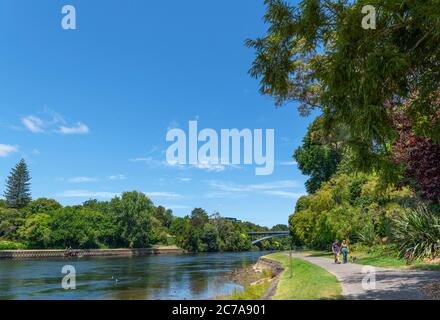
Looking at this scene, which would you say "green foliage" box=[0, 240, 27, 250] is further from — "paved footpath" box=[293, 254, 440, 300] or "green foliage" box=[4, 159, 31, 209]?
"paved footpath" box=[293, 254, 440, 300]

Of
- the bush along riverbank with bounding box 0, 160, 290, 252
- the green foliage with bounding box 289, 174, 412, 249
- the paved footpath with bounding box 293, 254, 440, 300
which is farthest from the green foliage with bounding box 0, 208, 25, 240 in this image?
the paved footpath with bounding box 293, 254, 440, 300

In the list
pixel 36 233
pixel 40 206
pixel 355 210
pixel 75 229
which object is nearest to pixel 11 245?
pixel 36 233

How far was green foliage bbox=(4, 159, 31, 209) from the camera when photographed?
11312cm

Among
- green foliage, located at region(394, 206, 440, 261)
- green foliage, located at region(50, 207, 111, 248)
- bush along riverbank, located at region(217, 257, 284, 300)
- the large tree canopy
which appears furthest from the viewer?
green foliage, located at region(50, 207, 111, 248)

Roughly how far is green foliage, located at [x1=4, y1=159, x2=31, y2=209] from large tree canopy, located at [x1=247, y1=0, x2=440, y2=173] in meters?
119

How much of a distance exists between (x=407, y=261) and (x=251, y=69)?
51.2 ft

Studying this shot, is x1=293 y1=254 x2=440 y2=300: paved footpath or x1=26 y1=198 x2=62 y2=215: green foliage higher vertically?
x1=26 y1=198 x2=62 y2=215: green foliage

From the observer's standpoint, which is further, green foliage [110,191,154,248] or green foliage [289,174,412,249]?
green foliage [110,191,154,248]

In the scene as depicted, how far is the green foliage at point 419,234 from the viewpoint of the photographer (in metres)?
19.8

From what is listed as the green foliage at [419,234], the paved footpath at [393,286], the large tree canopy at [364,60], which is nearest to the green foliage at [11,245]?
the green foliage at [419,234]

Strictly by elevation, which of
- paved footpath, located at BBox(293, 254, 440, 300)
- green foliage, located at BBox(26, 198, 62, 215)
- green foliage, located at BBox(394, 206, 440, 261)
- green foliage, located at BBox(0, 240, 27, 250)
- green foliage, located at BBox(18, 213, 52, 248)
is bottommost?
green foliage, located at BBox(0, 240, 27, 250)

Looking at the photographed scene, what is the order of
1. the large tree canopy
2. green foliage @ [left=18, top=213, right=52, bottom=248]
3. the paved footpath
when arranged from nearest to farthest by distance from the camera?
the large tree canopy → the paved footpath → green foliage @ [left=18, top=213, right=52, bottom=248]

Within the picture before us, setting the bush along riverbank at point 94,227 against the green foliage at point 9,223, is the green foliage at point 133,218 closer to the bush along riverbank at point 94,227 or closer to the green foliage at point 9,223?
the bush along riverbank at point 94,227

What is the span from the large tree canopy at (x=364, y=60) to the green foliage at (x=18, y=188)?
11889 centimetres
